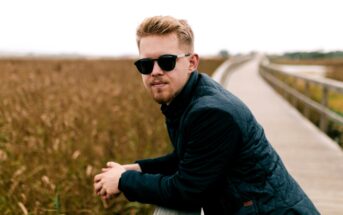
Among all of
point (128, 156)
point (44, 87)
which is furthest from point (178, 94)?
point (44, 87)

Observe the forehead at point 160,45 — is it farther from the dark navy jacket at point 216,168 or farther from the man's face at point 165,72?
the dark navy jacket at point 216,168

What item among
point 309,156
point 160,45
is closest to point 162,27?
point 160,45

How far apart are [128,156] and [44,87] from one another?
506cm

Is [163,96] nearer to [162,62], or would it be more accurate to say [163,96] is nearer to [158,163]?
[162,62]

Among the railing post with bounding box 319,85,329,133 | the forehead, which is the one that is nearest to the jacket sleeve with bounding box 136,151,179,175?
the forehead

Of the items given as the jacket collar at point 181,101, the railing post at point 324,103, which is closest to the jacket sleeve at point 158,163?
the jacket collar at point 181,101

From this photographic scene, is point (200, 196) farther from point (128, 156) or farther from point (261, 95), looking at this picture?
point (261, 95)

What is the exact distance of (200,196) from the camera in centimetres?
184

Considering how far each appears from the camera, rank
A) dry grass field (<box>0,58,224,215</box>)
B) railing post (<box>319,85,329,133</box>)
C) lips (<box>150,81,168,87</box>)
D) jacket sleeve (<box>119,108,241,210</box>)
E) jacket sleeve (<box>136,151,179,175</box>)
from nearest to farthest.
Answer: jacket sleeve (<box>119,108,241,210</box>)
lips (<box>150,81,168,87</box>)
jacket sleeve (<box>136,151,179,175</box>)
dry grass field (<box>0,58,224,215</box>)
railing post (<box>319,85,329,133</box>)

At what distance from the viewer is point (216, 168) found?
5.93 ft

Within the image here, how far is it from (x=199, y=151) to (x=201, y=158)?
0.03m

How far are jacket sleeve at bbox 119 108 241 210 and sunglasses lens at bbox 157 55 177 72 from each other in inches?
11.5

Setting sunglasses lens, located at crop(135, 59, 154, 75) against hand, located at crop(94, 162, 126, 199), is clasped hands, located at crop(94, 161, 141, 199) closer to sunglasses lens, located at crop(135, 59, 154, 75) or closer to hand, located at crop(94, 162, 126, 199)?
hand, located at crop(94, 162, 126, 199)

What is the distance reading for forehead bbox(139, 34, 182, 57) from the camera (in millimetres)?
1984
